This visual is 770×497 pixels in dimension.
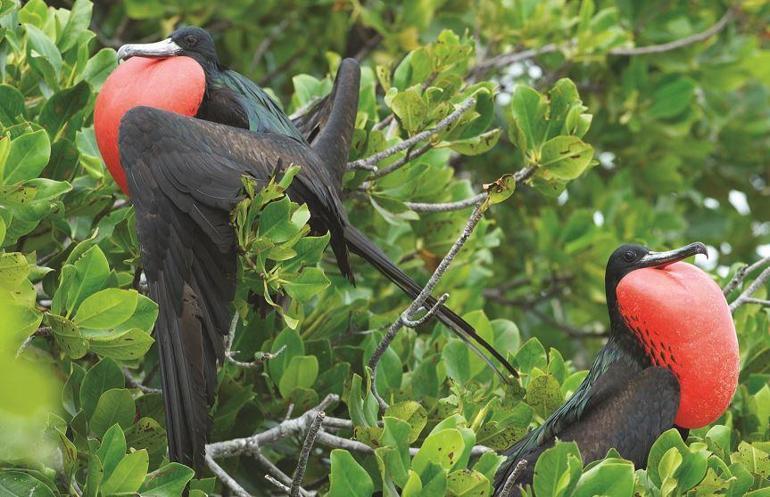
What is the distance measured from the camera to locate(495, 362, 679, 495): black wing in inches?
91.9

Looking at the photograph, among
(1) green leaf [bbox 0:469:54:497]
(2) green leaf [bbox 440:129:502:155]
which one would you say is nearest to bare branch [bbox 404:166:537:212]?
(2) green leaf [bbox 440:129:502:155]

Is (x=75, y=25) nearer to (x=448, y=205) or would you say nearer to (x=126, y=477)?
(x=448, y=205)

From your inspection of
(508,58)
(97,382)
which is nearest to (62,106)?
(97,382)

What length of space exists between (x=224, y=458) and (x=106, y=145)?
735 millimetres

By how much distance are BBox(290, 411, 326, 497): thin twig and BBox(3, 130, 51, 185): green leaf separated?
29.9 inches

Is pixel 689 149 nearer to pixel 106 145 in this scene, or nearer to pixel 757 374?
pixel 757 374

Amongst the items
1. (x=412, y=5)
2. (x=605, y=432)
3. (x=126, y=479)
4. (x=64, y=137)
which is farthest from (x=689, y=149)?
(x=126, y=479)

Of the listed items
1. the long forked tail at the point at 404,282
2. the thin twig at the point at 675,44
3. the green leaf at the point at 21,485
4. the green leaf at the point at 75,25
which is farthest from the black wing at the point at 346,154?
the thin twig at the point at 675,44

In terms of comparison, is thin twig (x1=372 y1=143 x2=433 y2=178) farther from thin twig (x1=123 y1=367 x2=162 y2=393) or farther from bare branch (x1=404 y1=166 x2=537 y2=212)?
thin twig (x1=123 y1=367 x2=162 y2=393)

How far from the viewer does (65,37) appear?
2.86 meters

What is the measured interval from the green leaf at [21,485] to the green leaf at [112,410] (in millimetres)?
284

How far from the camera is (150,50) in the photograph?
2727mm

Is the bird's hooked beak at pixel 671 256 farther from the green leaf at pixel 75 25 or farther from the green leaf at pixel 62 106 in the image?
the green leaf at pixel 75 25

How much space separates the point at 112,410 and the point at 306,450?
47cm
